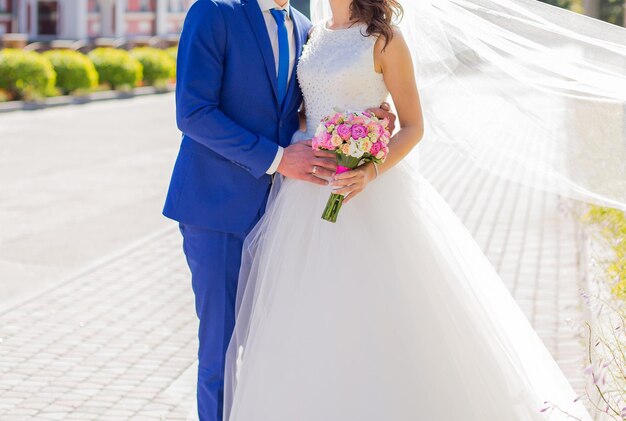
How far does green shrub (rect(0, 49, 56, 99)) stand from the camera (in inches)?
982

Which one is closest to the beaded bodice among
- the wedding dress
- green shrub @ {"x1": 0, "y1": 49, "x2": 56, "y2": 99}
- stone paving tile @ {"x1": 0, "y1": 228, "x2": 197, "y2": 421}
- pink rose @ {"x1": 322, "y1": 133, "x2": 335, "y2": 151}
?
the wedding dress

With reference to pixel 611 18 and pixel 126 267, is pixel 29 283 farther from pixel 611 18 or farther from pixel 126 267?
pixel 611 18

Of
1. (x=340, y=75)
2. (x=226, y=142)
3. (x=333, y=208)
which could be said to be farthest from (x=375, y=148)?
(x=226, y=142)

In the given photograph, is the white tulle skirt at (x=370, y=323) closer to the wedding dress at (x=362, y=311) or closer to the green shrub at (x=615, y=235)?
the wedding dress at (x=362, y=311)

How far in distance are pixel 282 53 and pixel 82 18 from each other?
48.8m

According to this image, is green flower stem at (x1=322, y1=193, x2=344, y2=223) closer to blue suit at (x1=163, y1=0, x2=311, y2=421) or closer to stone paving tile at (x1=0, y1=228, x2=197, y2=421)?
blue suit at (x1=163, y1=0, x2=311, y2=421)

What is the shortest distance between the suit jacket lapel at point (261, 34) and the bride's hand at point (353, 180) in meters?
0.45

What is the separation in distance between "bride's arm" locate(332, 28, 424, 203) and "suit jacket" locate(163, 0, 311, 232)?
0.37m

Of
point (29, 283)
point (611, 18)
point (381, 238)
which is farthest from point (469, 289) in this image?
point (611, 18)

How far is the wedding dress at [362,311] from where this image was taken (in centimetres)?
372

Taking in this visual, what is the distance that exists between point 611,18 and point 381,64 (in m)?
20.7

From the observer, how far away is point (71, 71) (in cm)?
2733

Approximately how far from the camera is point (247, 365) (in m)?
3.80

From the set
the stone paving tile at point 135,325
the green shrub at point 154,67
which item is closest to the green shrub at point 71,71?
the green shrub at point 154,67
